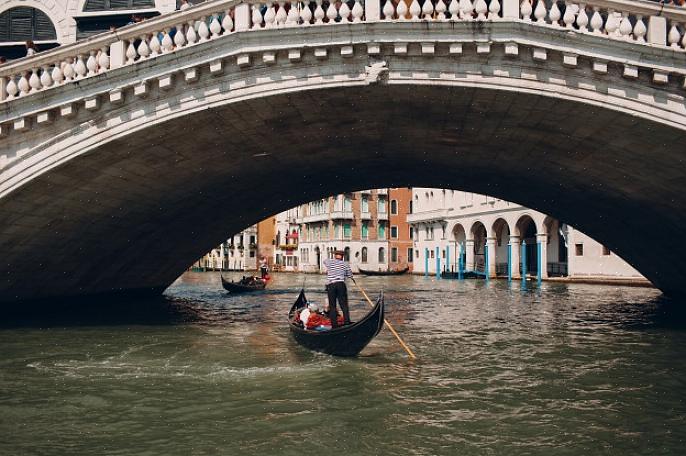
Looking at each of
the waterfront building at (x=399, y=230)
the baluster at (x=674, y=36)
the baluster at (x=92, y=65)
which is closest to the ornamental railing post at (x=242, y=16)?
the baluster at (x=92, y=65)

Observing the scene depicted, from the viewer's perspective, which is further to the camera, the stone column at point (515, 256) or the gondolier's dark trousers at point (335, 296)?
the stone column at point (515, 256)

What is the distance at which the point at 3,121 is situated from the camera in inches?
428

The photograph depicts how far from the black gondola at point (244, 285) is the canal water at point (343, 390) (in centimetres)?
1286

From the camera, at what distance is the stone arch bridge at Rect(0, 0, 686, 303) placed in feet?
31.7

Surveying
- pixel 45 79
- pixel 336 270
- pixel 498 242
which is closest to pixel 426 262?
pixel 498 242

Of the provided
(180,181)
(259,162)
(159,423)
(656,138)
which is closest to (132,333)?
(180,181)

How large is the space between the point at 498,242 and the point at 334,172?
3012cm

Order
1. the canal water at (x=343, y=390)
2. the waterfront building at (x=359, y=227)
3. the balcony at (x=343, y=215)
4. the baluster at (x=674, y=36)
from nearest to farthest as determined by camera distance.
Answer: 1. the canal water at (x=343, y=390)
2. the baluster at (x=674, y=36)
3. the balcony at (x=343, y=215)
4. the waterfront building at (x=359, y=227)

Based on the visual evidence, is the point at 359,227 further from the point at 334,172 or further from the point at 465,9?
the point at 465,9

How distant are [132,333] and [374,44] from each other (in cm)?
825

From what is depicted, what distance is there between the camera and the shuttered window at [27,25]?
14305mm

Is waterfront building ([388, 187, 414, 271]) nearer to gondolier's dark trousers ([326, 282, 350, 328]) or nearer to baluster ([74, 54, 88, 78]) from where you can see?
gondolier's dark trousers ([326, 282, 350, 328])

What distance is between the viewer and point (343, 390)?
28.5 feet

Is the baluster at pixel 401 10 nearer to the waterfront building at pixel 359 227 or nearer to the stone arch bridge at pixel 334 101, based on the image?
the stone arch bridge at pixel 334 101
